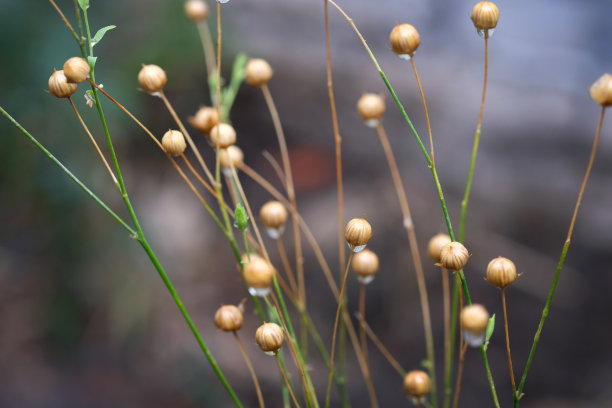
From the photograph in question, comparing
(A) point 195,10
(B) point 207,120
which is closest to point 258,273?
(B) point 207,120

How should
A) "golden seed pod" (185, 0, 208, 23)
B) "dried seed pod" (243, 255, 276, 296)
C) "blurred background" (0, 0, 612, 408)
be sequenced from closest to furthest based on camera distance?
1. "dried seed pod" (243, 255, 276, 296)
2. "golden seed pod" (185, 0, 208, 23)
3. "blurred background" (0, 0, 612, 408)

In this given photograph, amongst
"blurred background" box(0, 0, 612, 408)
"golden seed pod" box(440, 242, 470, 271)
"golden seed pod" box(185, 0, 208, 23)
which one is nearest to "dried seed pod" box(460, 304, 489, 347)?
"golden seed pod" box(440, 242, 470, 271)

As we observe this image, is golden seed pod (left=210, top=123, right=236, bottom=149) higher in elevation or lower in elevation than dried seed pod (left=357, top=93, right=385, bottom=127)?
lower

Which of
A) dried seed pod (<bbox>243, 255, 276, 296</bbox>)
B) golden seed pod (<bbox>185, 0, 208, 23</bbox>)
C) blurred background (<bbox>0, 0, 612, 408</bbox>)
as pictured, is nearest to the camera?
dried seed pod (<bbox>243, 255, 276, 296</bbox>)

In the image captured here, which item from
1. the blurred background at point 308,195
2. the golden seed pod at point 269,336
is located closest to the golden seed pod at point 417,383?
the golden seed pod at point 269,336

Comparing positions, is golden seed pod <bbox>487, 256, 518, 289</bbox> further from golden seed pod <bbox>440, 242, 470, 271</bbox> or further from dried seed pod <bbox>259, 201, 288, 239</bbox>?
dried seed pod <bbox>259, 201, 288, 239</bbox>

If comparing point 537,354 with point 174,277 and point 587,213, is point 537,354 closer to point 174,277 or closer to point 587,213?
point 587,213

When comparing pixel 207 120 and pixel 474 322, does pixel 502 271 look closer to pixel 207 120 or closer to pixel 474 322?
pixel 474 322
